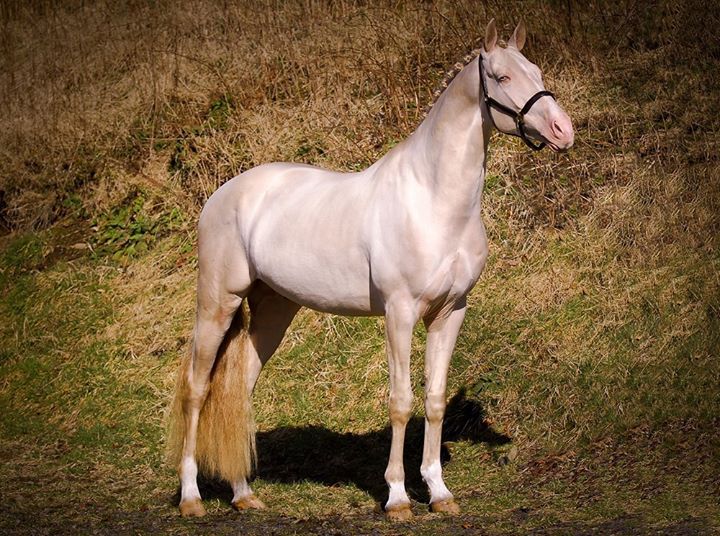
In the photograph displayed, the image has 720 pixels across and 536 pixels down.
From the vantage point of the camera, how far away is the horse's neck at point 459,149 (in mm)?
5355

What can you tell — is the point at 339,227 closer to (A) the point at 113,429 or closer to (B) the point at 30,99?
(A) the point at 113,429

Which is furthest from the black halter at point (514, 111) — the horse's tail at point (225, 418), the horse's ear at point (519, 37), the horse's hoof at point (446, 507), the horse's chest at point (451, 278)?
the horse's tail at point (225, 418)

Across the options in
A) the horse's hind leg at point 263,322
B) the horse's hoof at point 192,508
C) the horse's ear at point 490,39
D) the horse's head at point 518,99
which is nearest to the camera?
the horse's head at point 518,99

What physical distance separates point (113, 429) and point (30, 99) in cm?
561

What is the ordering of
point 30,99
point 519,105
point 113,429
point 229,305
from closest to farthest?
point 519,105, point 229,305, point 113,429, point 30,99

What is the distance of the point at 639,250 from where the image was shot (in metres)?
8.26

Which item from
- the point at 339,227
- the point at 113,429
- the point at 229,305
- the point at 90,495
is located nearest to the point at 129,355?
the point at 113,429

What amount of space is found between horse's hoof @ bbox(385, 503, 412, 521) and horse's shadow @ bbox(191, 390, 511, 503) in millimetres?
914

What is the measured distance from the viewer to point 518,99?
16.9ft

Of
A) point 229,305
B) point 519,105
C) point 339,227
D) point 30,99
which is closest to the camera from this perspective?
point 519,105

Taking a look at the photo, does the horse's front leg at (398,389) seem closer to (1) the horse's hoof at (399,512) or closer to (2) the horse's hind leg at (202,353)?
(1) the horse's hoof at (399,512)

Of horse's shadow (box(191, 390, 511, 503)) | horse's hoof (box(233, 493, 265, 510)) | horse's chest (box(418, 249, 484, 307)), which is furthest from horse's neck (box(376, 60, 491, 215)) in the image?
horse's hoof (box(233, 493, 265, 510))

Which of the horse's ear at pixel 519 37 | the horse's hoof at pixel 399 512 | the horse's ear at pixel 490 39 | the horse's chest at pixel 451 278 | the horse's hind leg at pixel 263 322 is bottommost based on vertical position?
the horse's hoof at pixel 399 512

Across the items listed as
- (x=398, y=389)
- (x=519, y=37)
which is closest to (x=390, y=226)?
(x=398, y=389)
